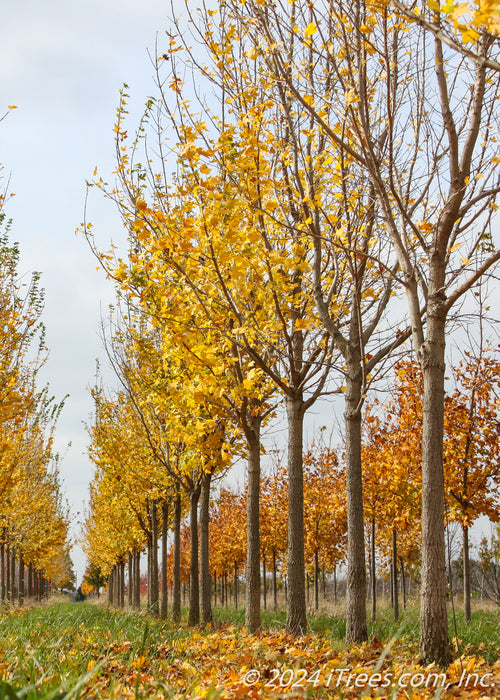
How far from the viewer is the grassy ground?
2729 millimetres

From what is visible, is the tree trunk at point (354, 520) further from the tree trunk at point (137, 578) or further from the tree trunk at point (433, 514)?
the tree trunk at point (137, 578)

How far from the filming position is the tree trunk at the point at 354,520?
19.8 feet

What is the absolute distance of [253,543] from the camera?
283 inches

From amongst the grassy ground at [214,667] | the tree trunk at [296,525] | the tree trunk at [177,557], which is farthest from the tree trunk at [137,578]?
the grassy ground at [214,667]

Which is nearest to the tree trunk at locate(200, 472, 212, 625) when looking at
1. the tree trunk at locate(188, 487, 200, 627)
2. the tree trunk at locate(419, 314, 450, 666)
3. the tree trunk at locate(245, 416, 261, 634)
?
the tree trunk at locate(188, 487, 200, 627)

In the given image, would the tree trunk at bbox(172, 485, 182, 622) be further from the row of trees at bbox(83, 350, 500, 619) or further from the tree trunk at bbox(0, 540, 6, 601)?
the tree trunk at bbox(0, 540, 6, 601)

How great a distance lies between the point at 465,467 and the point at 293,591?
4711 mm

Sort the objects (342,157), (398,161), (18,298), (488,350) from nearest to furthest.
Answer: (342,157) < (398,161) < (488,350) < (18,298)

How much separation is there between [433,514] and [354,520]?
1.77 meters

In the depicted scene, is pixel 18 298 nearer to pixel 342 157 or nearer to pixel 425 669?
pixel 342 157

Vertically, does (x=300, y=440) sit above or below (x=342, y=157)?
below

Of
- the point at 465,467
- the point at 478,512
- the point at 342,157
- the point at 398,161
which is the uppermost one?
the point at 398,161

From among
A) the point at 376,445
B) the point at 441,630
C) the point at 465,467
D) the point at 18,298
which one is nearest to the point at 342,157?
the point at 441,630

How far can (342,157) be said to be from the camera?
5.91 metres
